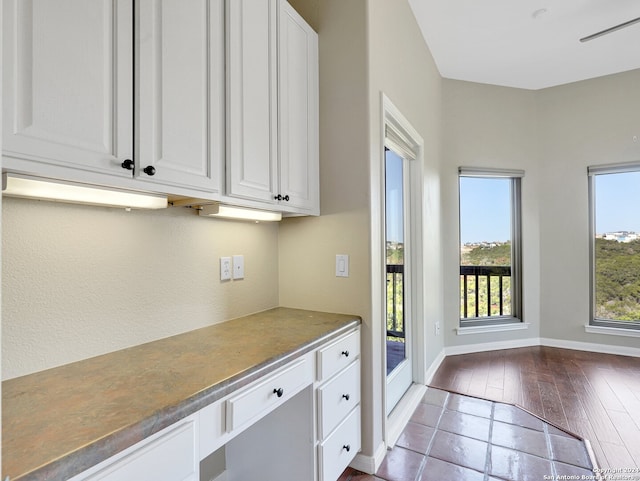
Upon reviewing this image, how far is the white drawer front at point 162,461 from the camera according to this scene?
29.8 inches

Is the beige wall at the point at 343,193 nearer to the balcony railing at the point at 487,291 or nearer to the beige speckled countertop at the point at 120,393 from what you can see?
the beige speckled countertop at the point at 120,393

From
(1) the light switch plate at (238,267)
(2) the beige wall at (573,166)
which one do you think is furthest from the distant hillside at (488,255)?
(1) the light switch plate at (238,267)

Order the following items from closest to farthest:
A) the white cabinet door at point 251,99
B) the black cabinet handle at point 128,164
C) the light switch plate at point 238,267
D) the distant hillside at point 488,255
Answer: the black cabinet handle at point 128,164 < the white cabinet door at point 251,99 < the light switch plate at point 238,267 < the distant hillside at point 488,255

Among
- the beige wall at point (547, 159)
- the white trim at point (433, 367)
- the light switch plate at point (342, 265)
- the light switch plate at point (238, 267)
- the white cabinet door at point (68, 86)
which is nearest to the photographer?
the white cabinet door at point (68, 86)

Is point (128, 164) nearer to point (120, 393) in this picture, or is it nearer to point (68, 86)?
point (68, 86)

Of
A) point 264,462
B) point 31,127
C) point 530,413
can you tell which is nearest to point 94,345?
point 31,127

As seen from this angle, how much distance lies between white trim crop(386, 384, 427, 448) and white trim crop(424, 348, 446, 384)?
0.15 meters

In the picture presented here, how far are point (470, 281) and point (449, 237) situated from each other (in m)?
0.64

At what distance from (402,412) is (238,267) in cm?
162

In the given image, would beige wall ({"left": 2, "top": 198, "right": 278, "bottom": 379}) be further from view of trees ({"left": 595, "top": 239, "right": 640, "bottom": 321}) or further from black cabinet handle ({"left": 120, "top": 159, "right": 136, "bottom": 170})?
view of trees ({"left": 595, "top": 239, "right": 640, "bottom": 321})

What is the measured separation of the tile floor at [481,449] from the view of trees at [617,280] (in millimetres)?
2260

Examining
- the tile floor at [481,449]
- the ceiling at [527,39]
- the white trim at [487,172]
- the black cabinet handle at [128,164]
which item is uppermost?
the ceiling at [527,39]

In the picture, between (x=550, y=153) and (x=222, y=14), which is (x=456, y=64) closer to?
(x=550, y=153)

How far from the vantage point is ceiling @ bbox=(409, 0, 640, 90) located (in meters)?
2.80
